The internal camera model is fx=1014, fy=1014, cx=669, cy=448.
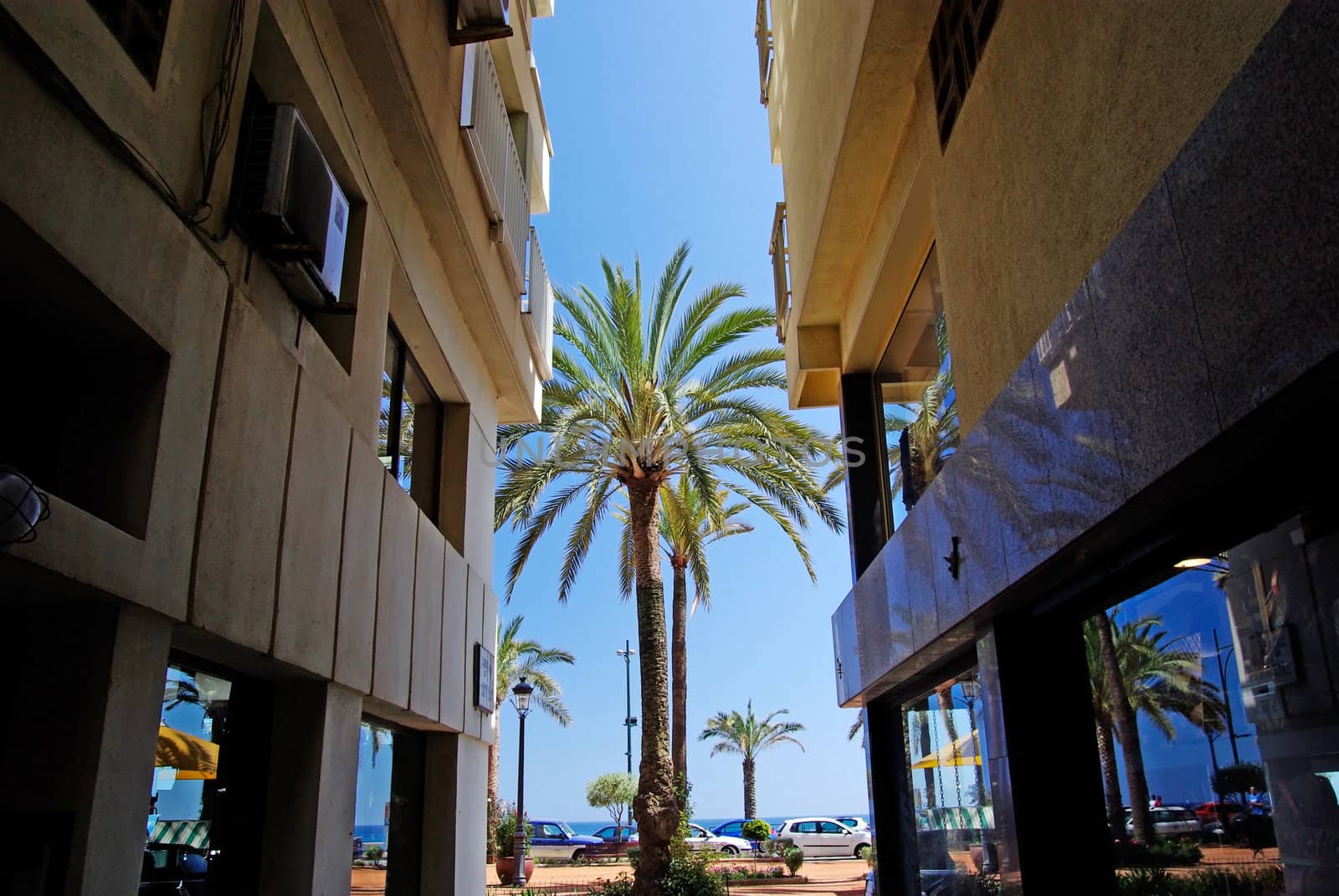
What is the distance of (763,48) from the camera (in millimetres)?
15125

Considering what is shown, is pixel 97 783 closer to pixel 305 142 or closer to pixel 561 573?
pixel 305 142

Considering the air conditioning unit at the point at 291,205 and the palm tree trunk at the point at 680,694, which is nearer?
the air conditioning unit at the point at 291,205

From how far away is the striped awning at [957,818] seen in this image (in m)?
6.70

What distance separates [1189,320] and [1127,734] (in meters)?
2.50

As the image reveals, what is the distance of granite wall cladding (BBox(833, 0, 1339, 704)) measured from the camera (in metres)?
2.47

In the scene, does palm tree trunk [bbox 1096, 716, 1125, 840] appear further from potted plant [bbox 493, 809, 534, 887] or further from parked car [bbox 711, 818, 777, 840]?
parked car [bbox 711, 818, 777, 840]

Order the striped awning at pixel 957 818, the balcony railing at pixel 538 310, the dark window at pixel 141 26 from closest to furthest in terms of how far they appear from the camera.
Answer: the dark window at pixel 141 26 < the striped awning at pixel 957 818 < the balcony railing at pixel 538 310

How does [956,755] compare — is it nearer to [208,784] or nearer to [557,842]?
[208,784]

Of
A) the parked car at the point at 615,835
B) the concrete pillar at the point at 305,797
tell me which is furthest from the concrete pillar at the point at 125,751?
the parked car at the point at 615,835

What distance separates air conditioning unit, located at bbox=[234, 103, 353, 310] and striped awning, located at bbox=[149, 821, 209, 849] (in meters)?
2.60

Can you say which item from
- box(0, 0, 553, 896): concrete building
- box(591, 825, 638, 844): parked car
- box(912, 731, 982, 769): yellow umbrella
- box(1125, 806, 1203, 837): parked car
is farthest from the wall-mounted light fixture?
box(591, 825, 638, 844): parked car

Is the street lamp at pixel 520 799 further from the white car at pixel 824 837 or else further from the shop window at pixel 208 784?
the shop window at pixel 208 784

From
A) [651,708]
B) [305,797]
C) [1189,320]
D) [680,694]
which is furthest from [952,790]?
[680,694]

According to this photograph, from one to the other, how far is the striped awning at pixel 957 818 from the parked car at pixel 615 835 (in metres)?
28.8
